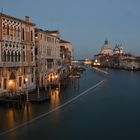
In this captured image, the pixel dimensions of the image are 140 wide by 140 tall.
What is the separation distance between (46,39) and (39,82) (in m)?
6.43

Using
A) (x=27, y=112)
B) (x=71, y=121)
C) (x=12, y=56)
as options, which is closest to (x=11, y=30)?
(x=12, y=56)

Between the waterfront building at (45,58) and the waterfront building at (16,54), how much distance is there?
331cm

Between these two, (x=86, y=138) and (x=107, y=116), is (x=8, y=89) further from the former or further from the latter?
(x=86, y=138)

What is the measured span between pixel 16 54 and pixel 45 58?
1081cm

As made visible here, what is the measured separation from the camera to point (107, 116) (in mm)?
23672

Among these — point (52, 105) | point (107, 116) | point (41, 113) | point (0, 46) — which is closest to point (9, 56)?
point (0, 46)

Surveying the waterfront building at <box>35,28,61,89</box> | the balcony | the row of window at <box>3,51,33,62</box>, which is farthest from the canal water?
the waterfront building at <box>35,28,61,89</box>

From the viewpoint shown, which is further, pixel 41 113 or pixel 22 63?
pixel 22 63

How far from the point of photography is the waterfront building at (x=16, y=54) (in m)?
28.4

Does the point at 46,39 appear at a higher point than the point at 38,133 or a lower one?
higher

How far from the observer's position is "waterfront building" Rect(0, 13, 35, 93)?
93.1ft

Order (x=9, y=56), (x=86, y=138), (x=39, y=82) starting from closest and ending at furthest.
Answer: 1. (x=86, y=138)
2. (x=9, y=56)
3. (x=39, y=82)

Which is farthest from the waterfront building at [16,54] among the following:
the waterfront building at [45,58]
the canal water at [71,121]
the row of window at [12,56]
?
the canal water at [71,121]

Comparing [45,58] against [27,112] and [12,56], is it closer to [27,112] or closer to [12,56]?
[12,56]
